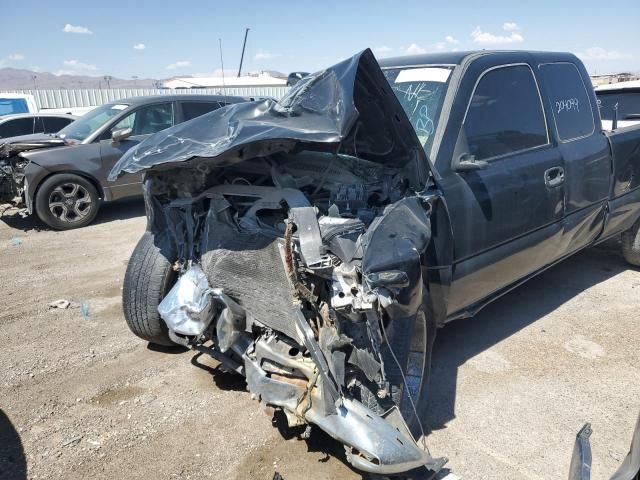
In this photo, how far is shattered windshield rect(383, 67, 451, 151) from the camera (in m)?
2.90

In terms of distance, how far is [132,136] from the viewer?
7273 millimetres

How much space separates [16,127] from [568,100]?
1015 cm

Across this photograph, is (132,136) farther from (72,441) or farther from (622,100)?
(622,100)

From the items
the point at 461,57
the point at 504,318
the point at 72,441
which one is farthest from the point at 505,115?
the point at 72,441

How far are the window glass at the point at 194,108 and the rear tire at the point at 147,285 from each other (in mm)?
4887

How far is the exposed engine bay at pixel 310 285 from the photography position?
80.7 inches

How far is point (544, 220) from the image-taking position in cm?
331

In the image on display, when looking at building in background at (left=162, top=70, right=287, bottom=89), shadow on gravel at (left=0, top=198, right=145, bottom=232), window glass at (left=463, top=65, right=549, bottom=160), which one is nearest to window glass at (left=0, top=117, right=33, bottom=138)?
shadow on gravel at (left=0, top=198, right=145, bottom=232)

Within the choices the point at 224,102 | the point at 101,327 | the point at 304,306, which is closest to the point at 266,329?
the point at 304,306

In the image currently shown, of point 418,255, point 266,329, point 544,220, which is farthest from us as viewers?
point 544,220

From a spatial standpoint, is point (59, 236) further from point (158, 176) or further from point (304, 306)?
point (304, 306)

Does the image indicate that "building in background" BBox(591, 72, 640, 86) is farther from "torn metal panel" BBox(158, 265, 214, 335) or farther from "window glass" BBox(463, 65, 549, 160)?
"torn metal panel" BBox(158, 265, 214, 335)

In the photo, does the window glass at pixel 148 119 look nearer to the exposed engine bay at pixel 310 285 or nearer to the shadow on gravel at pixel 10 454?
the exposed engine bay at pixel 310 285

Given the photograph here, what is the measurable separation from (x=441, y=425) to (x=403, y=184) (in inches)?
52.1
